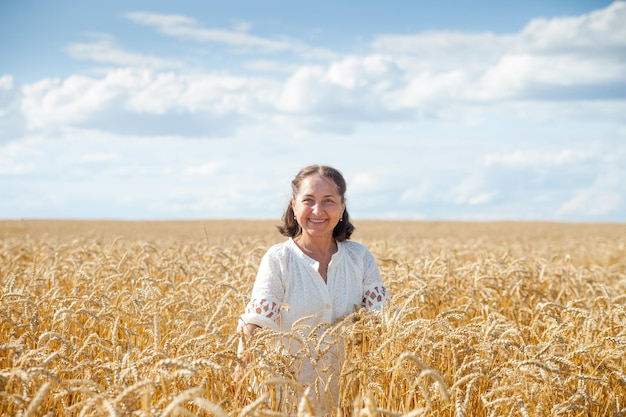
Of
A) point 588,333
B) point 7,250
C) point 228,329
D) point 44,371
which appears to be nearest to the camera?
point 44,371

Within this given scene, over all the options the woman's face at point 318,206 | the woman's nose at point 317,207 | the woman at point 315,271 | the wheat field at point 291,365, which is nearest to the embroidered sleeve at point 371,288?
the woman at point 315,271

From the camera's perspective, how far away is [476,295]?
581 cm

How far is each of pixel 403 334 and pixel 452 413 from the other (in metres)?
0.55

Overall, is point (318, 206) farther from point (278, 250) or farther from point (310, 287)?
point (310, 287)

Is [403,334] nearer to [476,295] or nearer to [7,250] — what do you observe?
[476,295]

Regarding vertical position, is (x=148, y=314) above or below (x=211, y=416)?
above

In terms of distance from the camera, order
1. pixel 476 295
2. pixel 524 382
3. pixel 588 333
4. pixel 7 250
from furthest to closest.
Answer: pixel 7 250 < pixel 476 295 < pixel 588 333 < pixel 524 382

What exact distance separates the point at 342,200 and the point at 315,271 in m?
0.57

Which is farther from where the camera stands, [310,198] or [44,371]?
[310,198]

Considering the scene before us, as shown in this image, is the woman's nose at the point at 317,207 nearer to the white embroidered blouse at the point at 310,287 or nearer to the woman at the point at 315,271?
the woman at the point at 315,271

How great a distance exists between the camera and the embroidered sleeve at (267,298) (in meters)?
3.81

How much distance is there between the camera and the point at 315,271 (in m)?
4.14

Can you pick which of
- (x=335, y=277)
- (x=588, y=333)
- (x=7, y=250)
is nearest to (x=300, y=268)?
(x=335, y=277)

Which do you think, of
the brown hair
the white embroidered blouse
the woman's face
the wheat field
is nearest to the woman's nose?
the woman's face
